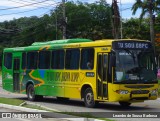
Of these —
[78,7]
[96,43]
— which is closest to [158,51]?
[78,7]

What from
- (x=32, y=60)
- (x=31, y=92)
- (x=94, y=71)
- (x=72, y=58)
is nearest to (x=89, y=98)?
(x=94, y=71)

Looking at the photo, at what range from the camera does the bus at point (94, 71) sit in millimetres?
17016

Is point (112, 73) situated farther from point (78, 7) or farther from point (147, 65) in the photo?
point (78, 7)

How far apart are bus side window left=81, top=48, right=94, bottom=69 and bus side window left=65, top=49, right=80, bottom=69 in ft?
1.33

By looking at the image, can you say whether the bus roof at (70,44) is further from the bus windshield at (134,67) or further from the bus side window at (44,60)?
the bus windshield at (134,67)

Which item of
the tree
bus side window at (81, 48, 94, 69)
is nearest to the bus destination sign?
bus side window at (81, 48, 94, 69)

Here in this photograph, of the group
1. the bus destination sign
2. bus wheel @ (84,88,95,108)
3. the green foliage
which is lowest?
bus wheel @ (84,88,95,108)

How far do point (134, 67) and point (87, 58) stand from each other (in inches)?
90.1

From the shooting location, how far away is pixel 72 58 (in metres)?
19.7

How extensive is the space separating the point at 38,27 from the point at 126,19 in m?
17.6

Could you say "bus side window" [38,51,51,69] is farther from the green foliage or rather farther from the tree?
the green foliage

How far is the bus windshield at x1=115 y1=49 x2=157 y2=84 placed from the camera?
17.0m

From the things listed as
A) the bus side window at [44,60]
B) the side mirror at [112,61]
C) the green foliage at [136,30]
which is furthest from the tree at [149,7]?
the side mirror at [112,61]

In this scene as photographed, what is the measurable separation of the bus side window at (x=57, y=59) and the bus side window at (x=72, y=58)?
1.50ft
